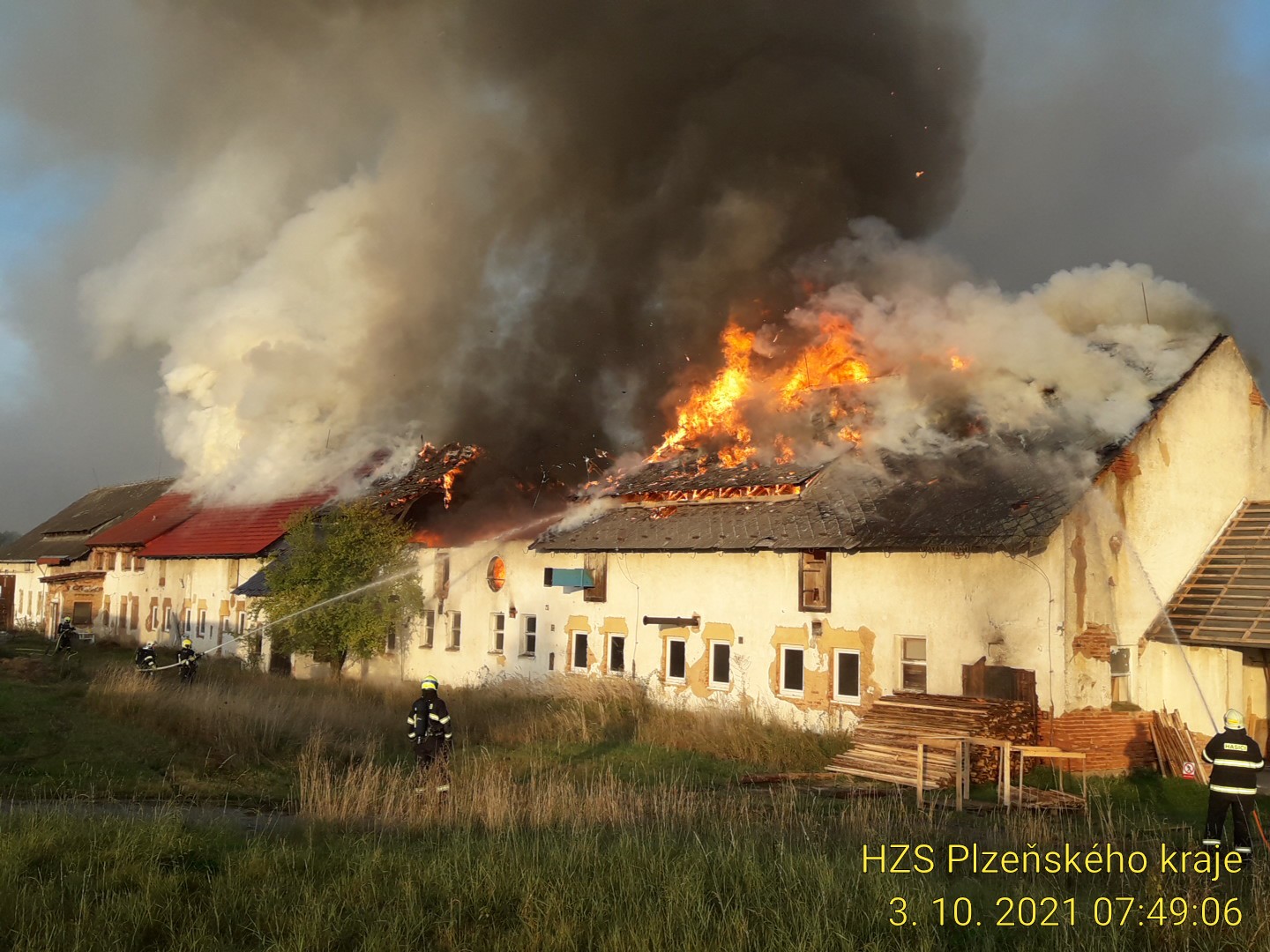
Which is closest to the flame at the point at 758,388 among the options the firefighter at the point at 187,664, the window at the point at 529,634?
the window at the point at 529,634

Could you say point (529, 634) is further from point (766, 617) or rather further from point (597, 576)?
point (766, 617)

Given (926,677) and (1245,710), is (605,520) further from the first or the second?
(1245,710)

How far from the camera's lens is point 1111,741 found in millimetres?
15055

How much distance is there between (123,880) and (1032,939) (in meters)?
6.35

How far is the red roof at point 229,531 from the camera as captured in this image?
102 ft

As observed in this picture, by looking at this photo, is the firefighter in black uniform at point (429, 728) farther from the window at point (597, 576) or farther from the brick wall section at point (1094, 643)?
the window at point (597, 576)

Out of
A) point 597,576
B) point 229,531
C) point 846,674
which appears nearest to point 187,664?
point 597,576

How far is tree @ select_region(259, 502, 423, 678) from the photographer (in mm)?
25547

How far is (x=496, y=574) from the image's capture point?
25.4 metres

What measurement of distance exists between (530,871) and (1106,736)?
36.8 feet

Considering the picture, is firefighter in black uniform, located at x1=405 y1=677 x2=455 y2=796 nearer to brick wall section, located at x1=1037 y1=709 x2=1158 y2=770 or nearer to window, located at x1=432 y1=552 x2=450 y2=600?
brick wall section, located at x1=1037 y1=709 x2=1158 y2=770

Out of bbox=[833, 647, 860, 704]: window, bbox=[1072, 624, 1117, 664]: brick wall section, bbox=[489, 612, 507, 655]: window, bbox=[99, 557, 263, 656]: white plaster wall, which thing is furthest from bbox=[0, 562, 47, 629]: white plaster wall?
bbox=[1072, 624, 1117, 664]: brick wall section

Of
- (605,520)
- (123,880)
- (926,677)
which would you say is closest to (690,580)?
(605,520)

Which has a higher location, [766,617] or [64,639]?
[766,617]
